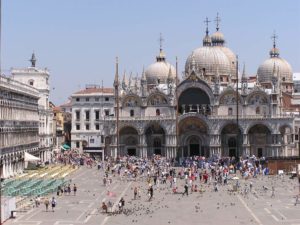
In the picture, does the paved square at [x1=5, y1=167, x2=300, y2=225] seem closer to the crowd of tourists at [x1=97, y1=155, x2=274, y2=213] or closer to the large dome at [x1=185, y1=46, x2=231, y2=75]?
the crowd of tourists at [x1=97, y1=155, x2=274, y2=213]

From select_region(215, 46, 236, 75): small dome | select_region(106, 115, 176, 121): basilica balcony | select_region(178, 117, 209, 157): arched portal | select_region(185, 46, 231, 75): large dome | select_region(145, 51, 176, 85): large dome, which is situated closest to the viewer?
select_region(106, 115, 176, 121): basilica balcony

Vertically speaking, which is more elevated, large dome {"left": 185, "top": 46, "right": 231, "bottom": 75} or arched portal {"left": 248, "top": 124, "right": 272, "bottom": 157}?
large dome {"left": 185, "top": 46, "right": 231, "bottom": 75}

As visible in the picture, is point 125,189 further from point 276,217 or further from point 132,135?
point 132,135

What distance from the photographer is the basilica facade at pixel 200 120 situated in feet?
341

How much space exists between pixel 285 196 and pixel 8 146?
3308 centimetres

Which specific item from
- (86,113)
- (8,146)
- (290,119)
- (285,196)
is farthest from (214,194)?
(86,113)

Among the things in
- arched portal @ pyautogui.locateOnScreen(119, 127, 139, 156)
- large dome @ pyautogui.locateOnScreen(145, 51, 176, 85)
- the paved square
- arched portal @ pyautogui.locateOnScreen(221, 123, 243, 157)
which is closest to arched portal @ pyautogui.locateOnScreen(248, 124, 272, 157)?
arched portal @ pyautogui.locateOnScreen(221, 123, 243, 157)

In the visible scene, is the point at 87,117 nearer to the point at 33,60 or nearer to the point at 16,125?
the point at 33,60

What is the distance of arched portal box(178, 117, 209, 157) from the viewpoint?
10631 centimetres

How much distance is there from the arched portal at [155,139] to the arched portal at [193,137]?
120 inches

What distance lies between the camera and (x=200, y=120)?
347ft

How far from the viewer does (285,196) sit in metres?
56.4

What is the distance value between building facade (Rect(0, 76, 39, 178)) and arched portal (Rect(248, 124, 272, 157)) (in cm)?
3229

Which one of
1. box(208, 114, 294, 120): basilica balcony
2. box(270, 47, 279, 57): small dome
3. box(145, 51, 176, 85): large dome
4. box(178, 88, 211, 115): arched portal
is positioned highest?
box(270, 47, 279, 57): small dome
